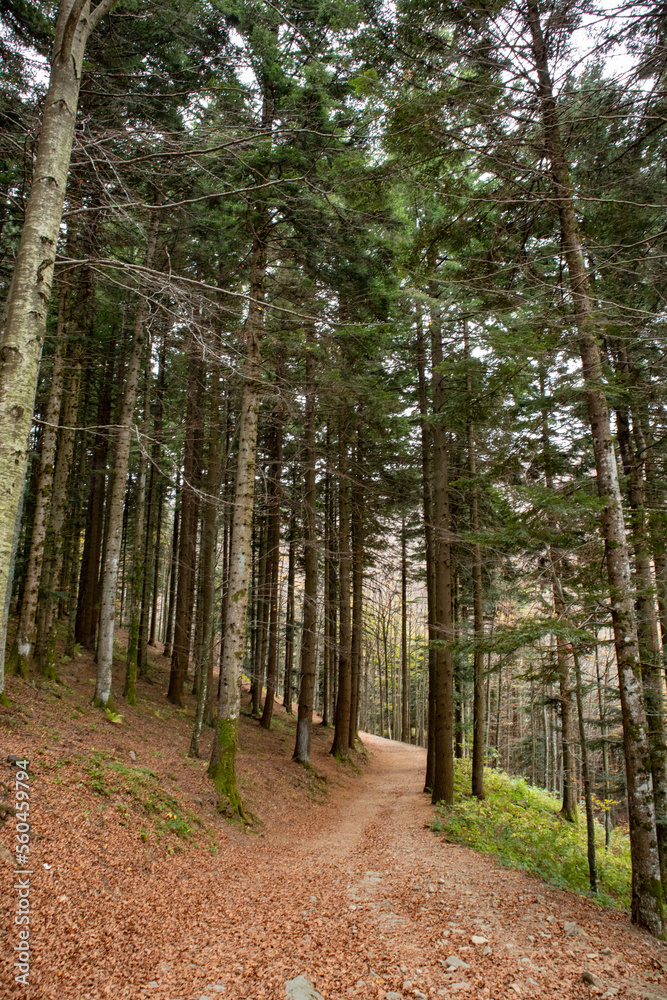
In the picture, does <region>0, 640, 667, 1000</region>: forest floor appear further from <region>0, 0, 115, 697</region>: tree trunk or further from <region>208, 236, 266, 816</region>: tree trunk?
<region>0, 0, 115, 697</region>: tree trunk

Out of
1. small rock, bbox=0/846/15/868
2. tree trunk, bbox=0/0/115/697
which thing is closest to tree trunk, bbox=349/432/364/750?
tree trunk, bbox=0/0/115/697

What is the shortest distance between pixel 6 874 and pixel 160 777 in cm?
427

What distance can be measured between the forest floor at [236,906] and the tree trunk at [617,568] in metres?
0.60

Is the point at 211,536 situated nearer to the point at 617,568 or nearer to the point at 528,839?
the point at 528,839

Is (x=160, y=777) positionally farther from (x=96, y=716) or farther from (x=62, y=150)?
(x=62, y=150)

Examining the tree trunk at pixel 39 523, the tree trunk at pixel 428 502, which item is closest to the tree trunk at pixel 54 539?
the tree trunk at pixel 39 523

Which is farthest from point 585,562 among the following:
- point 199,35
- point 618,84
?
point 199,35

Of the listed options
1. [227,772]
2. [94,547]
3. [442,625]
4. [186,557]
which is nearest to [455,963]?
[227,772]

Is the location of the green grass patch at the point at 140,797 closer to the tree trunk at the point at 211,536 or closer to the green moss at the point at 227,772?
the green moss at the point at 227,772

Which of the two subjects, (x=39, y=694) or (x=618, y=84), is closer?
(x=618, y=84)

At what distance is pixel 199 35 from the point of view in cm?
815

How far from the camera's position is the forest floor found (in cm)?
392

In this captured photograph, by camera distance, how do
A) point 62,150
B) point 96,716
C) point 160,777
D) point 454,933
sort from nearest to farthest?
point 62,150 < point 454,933 < point 160,777 < point 96,716

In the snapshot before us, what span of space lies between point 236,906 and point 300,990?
1816 millimetres
